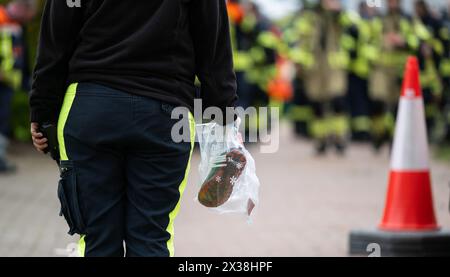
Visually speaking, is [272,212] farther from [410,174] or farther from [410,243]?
[410,243]

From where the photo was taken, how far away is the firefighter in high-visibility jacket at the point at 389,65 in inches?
599

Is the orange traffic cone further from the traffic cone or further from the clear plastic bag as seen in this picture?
the clear plastic bag

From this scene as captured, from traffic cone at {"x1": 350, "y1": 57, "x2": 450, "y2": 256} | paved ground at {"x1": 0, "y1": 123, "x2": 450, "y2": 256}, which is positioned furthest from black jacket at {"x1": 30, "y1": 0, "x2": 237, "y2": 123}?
traffic cone at {"x1": 350, "y1": 57, "x2": 450, "y2": 256}

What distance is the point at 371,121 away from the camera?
1614cm

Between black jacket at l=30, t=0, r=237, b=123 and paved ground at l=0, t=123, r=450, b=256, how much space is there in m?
2.17

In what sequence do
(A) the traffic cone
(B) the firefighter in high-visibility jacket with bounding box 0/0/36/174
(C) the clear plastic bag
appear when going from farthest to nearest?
(B) the firefighter in high-visibility jacket with bounding box 0/0/36/174, (A) the traffic cone, (C) the clear plastic bag

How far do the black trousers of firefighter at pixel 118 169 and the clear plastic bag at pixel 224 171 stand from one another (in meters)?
0.19

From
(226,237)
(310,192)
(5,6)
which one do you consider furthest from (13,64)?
(226,237)

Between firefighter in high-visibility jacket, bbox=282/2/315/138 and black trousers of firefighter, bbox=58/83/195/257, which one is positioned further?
firefighter in high-visibility jacket, bbox=282/2/315/138

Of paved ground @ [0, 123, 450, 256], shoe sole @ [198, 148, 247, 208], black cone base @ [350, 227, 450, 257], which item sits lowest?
paved ground @ [0, 123, 450, 256]

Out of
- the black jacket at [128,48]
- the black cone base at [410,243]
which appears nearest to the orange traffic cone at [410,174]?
the black cone base at [410,243]

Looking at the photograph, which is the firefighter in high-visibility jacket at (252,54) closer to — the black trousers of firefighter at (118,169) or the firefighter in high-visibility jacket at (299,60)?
the firefighter in high-visibility jacket at (299,60)

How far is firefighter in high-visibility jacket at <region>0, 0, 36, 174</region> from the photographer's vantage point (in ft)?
40.9
